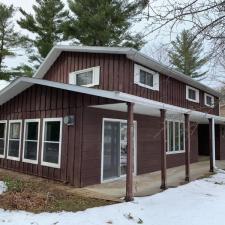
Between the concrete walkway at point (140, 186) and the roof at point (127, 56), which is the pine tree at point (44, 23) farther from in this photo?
the concrete walkway at point (140, 186)

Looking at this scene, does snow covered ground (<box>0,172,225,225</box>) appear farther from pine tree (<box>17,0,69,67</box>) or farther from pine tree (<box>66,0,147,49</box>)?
pine tree (<box>17,0,69,67</box>)

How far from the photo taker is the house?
379 inches

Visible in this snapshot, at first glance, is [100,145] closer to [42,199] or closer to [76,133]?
[76,133]

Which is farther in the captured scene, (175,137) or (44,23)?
(44,23)

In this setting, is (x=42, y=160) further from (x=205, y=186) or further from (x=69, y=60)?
(x=205, y=186)

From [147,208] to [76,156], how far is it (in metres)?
3.21

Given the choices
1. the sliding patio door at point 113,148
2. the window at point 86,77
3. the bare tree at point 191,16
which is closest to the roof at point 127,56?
the window at point 86,77

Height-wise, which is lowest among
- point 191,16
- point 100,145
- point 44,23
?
point 100,145

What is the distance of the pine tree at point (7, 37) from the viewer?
80.3 feet

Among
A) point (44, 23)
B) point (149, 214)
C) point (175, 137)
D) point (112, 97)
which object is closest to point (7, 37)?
point (44, 23)

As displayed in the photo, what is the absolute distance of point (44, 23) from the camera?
2334cm

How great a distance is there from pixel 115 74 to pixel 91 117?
1753 mm

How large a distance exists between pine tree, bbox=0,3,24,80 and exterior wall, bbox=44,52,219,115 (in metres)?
11.6

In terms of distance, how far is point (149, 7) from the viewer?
435 cm
